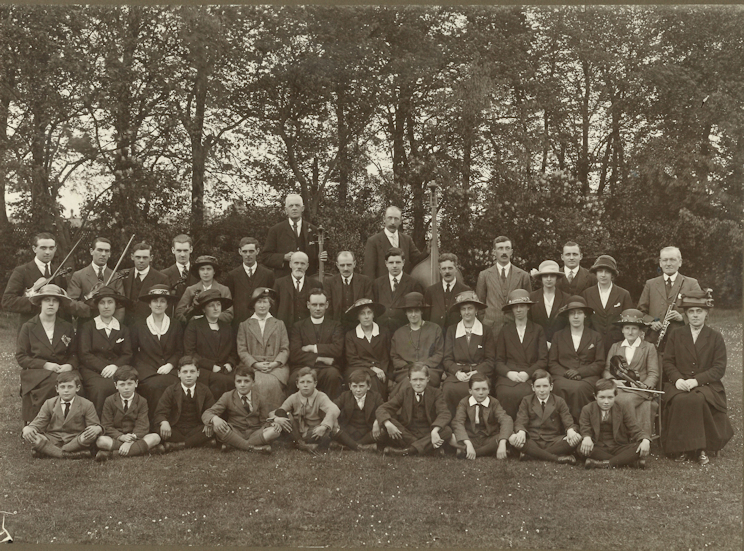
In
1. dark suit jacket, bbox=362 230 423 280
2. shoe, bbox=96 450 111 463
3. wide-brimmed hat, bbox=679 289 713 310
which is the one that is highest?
dark suit jacket, bbox=362 230 423 280

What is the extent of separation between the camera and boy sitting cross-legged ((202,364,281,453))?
750cm

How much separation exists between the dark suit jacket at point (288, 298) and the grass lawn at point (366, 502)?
67.9 inches

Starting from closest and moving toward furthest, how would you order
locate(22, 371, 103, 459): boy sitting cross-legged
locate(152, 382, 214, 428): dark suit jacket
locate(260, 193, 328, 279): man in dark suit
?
locate(22, 371, 103, 459): boy sitting cross-legged < locate(152, 382, 214, 428): dark suit jacket < locate(260, 193, 328, 279): man in dark suit

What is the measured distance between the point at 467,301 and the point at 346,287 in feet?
4.95

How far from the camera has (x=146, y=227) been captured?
35.1 ft

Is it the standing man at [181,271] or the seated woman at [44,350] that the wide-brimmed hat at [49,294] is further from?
the standing man at [181,271]

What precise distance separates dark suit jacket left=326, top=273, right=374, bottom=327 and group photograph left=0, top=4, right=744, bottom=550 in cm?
9

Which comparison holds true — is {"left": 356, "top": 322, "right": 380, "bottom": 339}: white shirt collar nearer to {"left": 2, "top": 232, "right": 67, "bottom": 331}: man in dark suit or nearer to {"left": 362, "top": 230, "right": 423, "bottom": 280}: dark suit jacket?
{"left": 362, "top": 230, "right": 423, "bottom": 280}: dark suit jacket

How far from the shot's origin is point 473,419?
7512 mm

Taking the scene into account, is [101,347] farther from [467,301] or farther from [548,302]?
[548,302]

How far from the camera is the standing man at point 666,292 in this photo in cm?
823

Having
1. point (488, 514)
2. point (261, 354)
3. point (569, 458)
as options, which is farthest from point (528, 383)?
point (261, 354)

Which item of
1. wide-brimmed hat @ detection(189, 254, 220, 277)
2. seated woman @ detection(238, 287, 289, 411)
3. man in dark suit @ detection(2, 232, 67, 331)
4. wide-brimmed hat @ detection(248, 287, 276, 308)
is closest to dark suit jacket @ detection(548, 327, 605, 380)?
seated woman @ detection(238, 287, 289, 411)

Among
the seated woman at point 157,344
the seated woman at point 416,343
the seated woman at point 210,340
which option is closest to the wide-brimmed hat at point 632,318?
the seated woman at point 416,343
